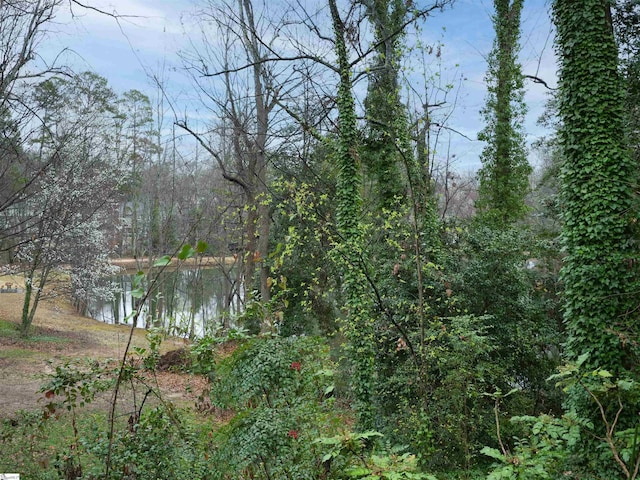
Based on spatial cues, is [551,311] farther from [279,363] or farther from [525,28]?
[525,28]

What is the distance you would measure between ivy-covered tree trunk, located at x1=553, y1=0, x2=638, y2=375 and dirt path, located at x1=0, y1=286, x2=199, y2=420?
551 centimetres

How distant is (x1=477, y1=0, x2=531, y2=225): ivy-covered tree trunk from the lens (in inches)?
611

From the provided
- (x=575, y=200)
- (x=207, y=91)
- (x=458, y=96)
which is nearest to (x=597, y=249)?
(x=575, y=200)

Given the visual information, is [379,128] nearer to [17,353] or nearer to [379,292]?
→ [379,292]

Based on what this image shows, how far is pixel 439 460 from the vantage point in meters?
7.11

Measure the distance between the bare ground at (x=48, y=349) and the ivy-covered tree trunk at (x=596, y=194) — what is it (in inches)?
215

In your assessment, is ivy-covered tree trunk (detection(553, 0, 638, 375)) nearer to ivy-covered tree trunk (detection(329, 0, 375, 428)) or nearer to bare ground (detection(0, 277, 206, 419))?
ivy-covered tree trunk (detection(329, 0, 375, 428))

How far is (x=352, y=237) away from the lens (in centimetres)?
839

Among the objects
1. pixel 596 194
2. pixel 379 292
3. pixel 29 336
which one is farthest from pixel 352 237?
pixel 29 336

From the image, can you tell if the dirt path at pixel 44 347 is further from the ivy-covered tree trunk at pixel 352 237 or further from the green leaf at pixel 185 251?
the green leaf at pixel 185 251

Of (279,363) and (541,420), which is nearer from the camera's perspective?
(541,420)

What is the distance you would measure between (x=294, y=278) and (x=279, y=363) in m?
10.5

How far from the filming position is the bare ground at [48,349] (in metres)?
9.80

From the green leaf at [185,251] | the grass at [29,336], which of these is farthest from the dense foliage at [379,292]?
the grass at [29,336]
